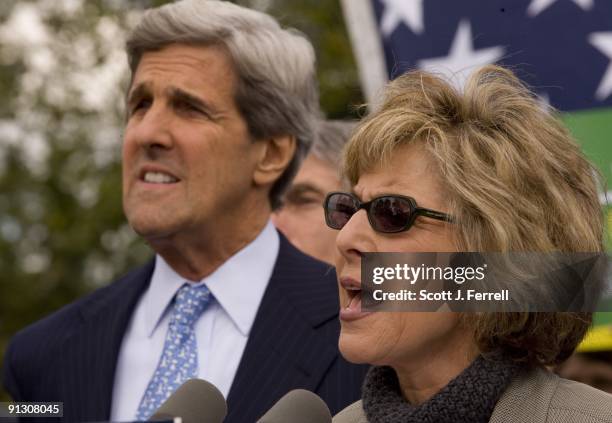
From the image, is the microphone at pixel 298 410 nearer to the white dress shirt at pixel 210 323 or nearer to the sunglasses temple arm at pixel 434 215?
the sunglasses temple arm at pixel 434 215

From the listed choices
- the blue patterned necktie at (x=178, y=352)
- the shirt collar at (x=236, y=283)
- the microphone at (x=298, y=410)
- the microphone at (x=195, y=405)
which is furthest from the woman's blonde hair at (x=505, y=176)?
the blue patterned necktie at (x=178, y=352)

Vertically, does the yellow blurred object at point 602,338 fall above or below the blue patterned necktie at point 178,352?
below

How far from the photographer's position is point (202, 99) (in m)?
3.93

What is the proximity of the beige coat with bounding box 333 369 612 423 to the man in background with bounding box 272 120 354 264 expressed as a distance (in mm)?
2462

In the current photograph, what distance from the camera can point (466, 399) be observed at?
2721 millimetres

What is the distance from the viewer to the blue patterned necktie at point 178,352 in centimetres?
361

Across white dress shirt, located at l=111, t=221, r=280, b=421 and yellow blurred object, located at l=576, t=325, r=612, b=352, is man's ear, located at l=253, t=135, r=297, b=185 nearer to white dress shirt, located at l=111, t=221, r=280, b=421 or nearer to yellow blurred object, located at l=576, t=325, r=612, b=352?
white dress shirt, located at l=111, t=221, r=280, b=421

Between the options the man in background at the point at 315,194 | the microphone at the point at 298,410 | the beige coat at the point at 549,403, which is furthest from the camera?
the man in background at the point at 315,194

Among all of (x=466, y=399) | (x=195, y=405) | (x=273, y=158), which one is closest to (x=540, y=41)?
(x=273, y=158)

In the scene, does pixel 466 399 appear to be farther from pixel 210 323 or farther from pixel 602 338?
pixel 602 338

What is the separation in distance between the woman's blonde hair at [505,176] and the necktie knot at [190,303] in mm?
1013

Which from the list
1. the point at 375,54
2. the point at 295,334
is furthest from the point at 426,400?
the point at 375,54

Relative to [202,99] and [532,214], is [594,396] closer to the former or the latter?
[532,214]

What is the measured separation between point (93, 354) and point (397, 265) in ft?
4.91
